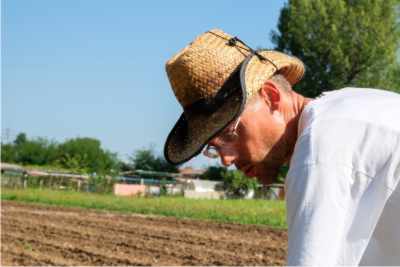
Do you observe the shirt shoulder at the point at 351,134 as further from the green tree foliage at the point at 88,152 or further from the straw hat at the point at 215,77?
the green tree foliage at the point at 88,152

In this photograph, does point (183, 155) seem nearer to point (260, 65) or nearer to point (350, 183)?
point (260, 65)

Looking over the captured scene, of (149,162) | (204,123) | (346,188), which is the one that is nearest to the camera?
(346,188)

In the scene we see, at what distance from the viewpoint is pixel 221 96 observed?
180 cm

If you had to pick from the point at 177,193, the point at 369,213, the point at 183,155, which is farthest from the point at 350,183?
the point at 177,193

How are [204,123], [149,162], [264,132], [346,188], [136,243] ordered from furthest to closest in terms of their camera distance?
[149,162], [136,243], [204,123], [264,132], [346,188]

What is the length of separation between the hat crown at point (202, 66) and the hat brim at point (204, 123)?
41 mm

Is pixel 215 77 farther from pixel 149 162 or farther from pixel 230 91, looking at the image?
pixel 149 162

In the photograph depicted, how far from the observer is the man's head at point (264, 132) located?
5.69 feet

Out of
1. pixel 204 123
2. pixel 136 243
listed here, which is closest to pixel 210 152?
pixel 204 123

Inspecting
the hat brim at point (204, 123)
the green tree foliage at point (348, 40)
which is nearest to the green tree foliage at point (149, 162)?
the green tree foliage at point (348, 40)

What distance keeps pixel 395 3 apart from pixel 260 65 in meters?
34.7

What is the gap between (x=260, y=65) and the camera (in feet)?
5.95

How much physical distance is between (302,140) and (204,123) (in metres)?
0.40

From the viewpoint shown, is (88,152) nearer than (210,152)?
No
